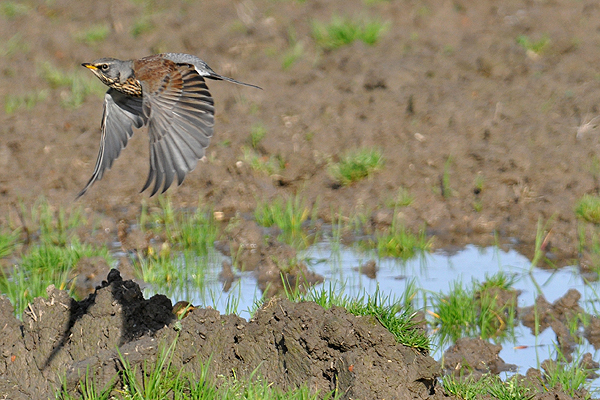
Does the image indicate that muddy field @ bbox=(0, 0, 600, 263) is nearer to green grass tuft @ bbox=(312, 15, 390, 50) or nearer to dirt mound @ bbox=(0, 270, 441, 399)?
green grass tuft @ bbox=(312, 15, 390, 50)

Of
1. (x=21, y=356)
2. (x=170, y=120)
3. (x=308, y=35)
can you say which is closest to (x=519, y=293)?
(x=170, y=120)

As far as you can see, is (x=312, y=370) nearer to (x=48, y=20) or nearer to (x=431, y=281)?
(x=431, y=281)

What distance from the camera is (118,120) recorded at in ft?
18.4

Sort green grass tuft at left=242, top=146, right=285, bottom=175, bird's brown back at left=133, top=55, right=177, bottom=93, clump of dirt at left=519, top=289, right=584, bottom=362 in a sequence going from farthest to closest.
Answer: green grass tuft at left=242, top=146, right=285, bottom=175 < clump of dirt at left=519, top=289, right=584, bottom=362 < bird's brown back at left=133, top=55, right=177, bottom=93

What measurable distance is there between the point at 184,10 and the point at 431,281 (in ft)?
26.7

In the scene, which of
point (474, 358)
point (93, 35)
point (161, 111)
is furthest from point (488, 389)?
point (93, 35)

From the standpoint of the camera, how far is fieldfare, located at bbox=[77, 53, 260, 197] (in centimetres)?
443

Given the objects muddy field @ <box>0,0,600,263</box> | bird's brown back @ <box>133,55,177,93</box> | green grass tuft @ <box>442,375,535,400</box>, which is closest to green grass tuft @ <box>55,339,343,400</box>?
green grass tuft @ <box>442,375,535,400</box>

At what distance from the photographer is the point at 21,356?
179 inches

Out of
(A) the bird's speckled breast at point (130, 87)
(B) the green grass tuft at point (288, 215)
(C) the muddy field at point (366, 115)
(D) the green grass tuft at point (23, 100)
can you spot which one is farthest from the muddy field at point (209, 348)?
(D) the green grass tuft at point (23, 100)

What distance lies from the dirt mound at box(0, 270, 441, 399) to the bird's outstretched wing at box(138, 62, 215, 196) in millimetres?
709

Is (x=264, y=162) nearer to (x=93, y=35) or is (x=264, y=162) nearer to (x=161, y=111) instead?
(x=161, y=111)

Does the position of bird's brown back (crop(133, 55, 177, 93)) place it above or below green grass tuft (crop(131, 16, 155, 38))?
below

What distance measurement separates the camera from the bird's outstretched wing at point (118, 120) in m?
5.43
